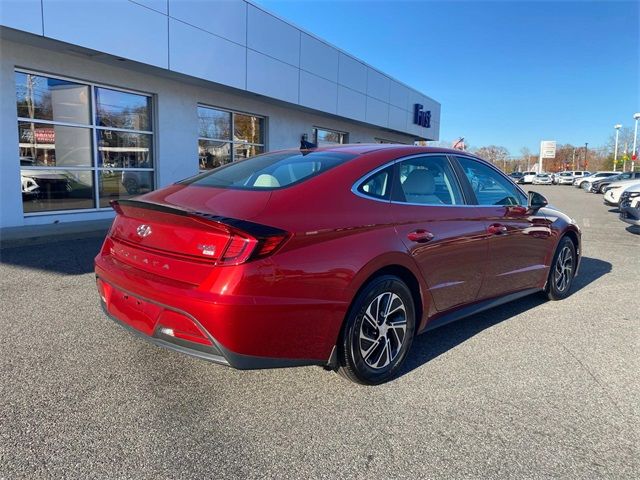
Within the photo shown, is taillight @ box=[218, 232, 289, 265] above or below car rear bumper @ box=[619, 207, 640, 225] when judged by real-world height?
above

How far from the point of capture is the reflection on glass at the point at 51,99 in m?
8.52

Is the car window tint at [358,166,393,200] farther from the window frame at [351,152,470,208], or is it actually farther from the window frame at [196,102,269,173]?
the window frame at [196,102,269,173]

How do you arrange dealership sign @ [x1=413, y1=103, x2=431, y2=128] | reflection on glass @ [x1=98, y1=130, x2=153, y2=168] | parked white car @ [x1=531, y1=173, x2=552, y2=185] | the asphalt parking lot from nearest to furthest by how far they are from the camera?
1. the asphalt parking lot
2. reflection on glass @ [x1=98, y1=130, x2=153, y2=168]
3. dealership sign @ [x1=413, y1=103, x2=431, y2=128]
4. parked white car @ [x1=531, y1=173, x2=552, y2=185]

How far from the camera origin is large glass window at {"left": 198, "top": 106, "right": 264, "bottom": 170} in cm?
1239

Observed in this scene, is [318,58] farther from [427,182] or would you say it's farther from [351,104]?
[427,182]

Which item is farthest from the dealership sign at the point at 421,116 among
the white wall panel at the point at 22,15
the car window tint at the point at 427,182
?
the car window tint at the point at 427,182

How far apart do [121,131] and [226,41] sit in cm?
342

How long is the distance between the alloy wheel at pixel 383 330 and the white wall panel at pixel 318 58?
12640mm

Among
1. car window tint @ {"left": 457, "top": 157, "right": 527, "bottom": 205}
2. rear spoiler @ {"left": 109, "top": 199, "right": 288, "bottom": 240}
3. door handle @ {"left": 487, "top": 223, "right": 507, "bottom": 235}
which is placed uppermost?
car window tint @ {"left": 457, "top": 157, "right": 527, "bottom": 205}

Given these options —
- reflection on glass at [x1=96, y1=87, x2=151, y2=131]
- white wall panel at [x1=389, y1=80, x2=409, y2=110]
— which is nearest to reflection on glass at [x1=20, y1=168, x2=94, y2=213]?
reflection on glass at [x1=96, y1=87, x2=151, y2=131]

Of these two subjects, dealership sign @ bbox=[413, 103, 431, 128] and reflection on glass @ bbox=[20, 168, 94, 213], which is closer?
reflection on glass @ bbox=[20, 168, 94, 213]

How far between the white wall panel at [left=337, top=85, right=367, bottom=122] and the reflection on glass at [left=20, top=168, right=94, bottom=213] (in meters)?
9.57

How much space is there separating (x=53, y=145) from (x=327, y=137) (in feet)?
Answer: 36.5

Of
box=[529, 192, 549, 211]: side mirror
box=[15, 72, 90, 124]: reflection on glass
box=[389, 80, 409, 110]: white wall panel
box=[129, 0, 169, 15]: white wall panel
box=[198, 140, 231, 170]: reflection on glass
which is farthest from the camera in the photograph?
box=[389, 80, 409, 110]: white wall panel
